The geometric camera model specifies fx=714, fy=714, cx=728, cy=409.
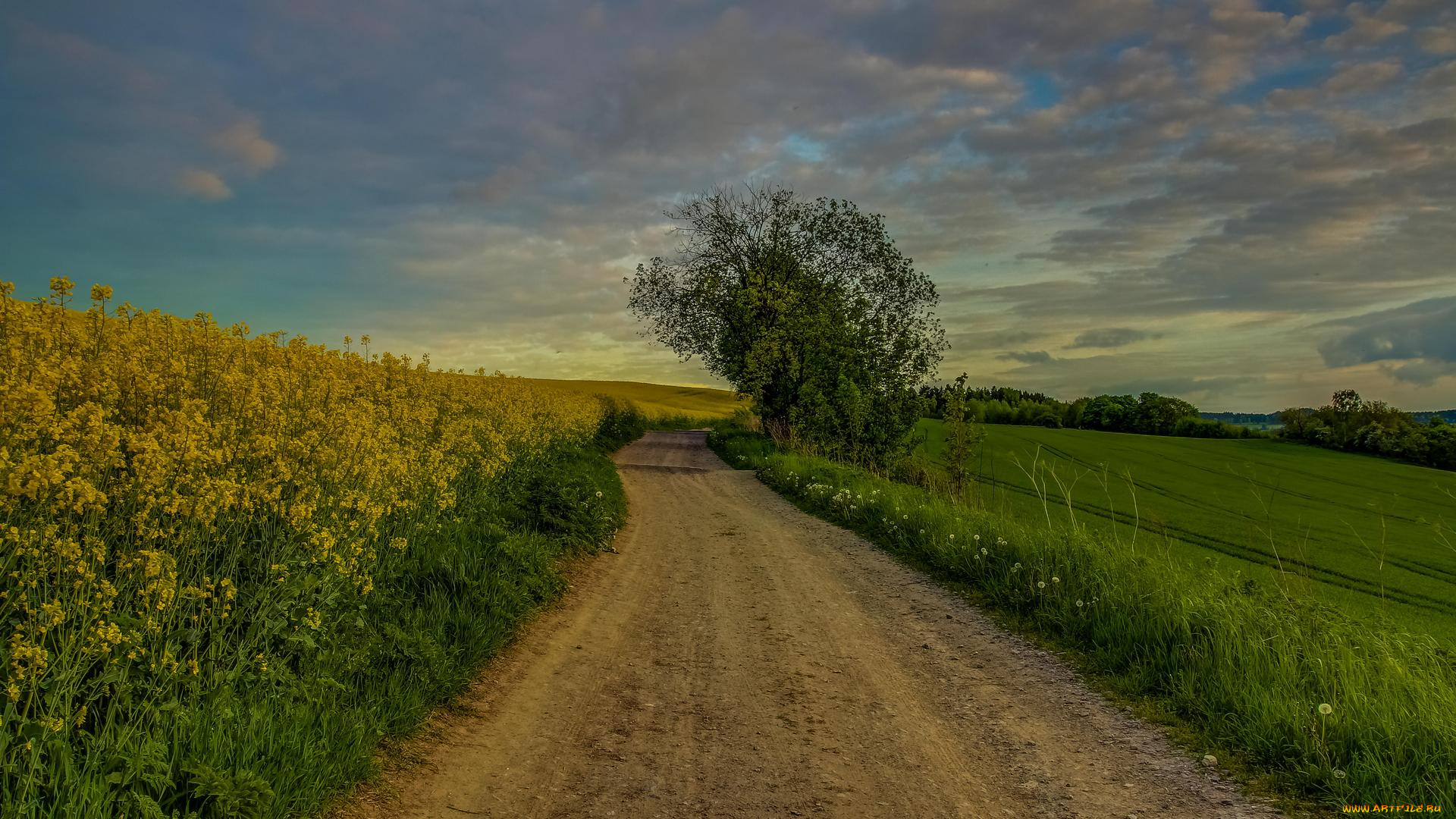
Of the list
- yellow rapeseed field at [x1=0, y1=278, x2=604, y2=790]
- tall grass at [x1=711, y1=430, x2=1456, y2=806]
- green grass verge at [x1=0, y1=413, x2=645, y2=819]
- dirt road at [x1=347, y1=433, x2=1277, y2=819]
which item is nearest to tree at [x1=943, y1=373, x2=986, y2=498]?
A: tall grass at [x1=711, y1=430, x2=1456, y2=806]

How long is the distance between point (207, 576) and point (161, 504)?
0.53 m

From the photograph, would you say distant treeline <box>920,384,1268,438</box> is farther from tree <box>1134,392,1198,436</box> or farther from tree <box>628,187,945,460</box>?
tree <box>628,187,945,460</box>

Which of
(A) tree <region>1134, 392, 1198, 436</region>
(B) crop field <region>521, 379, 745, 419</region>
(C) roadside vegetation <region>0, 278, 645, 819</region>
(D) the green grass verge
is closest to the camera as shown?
(D) the green grass verge

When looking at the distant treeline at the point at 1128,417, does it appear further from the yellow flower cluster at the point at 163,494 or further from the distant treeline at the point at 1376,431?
the yellow flower cluster at the point at 163,494

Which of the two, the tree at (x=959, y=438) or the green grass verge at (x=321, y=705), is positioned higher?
the tree at (x=959, y=438)

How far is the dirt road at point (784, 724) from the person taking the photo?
4.25 m

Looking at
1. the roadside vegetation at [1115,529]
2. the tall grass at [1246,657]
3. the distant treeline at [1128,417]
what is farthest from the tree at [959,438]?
the distant treeline at [1128,417]

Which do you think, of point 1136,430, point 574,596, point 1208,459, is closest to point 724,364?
point 574,596

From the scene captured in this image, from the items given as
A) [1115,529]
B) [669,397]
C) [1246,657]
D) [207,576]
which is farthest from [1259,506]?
[669,397]

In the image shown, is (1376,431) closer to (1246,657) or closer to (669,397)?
(1246,657)

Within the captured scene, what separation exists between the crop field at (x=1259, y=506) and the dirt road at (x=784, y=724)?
3.11 m

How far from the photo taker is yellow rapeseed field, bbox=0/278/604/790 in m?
3.69

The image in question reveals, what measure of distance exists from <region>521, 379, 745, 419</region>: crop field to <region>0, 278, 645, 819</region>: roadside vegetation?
5391 centimetres

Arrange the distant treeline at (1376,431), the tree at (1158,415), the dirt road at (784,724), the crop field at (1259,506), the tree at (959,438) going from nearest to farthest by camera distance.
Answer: the dirt road at (784,724)
the crop field at (1259,506)
the tree at (959,438)
the distant treeline at (1376,431)
the tree at (1158,415)
